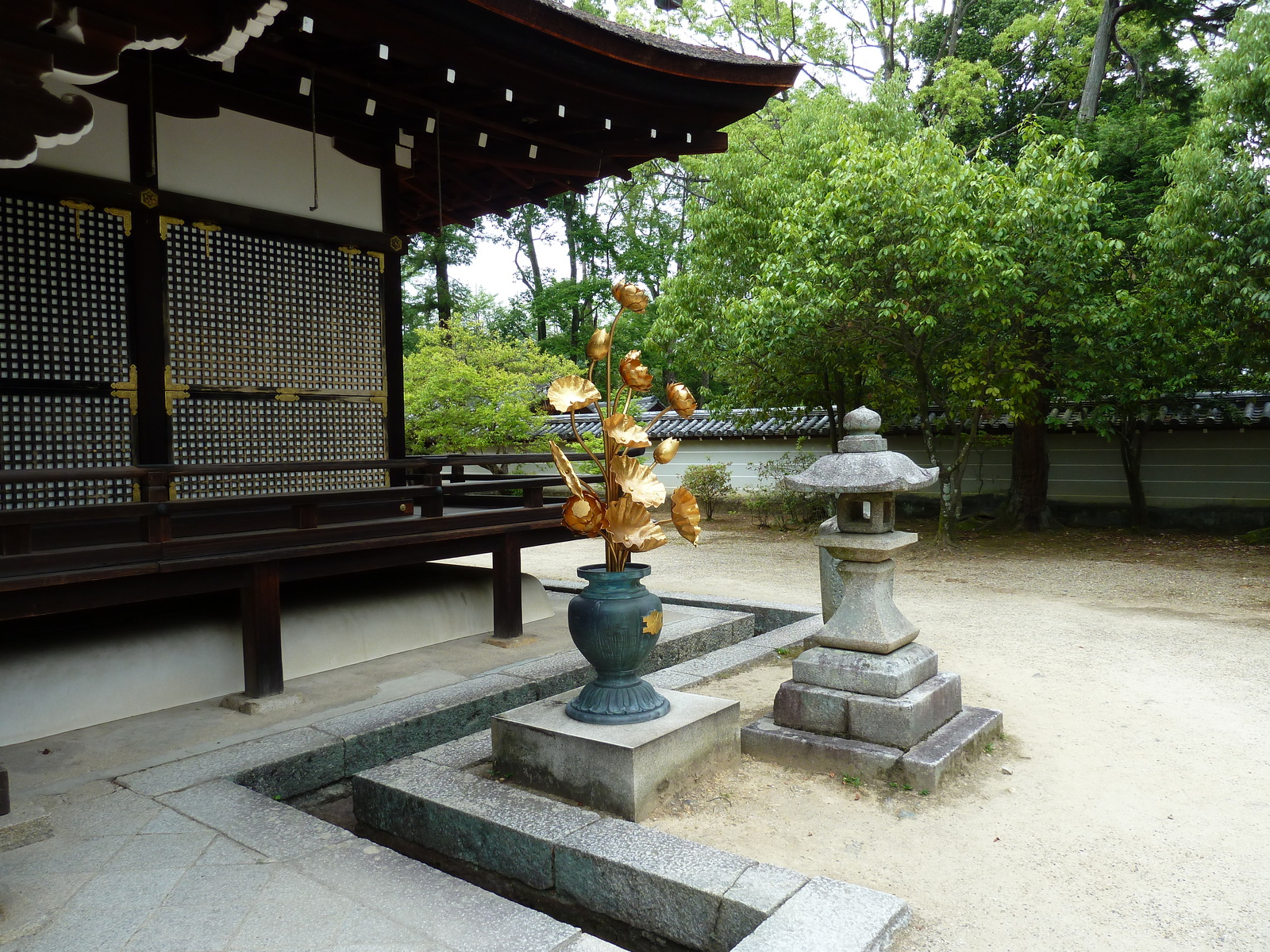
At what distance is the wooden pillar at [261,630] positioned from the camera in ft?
17.6

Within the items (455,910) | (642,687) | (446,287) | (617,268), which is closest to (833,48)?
(617,268)

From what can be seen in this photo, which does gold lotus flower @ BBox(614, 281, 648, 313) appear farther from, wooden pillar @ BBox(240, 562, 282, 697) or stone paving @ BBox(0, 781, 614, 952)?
wooden pillar @ BBox(240, 562, 282, 697)

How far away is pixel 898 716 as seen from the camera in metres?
4.53

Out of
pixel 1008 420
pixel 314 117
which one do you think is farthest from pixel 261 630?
pixel 1008 420

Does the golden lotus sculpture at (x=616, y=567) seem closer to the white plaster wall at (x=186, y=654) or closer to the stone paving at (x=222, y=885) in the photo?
the stone paving at (x=222, y=885)

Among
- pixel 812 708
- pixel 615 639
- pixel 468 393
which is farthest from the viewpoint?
pixel 468 393

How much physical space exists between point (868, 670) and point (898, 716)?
1.01 ft

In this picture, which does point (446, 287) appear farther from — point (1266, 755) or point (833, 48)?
point (1266, 755)

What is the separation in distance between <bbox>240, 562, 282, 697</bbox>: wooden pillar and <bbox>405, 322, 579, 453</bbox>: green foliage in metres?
9.07

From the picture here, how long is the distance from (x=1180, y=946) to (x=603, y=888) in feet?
6.90

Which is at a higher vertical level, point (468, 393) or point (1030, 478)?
point (468, 393)

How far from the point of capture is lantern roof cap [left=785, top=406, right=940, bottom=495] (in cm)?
475

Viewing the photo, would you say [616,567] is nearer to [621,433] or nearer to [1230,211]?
[621,433]

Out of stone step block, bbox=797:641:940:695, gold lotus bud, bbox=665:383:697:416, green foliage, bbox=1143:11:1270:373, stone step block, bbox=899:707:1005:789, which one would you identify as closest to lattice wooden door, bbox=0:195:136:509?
gold lotus bud, bbox=665:383:697:416
